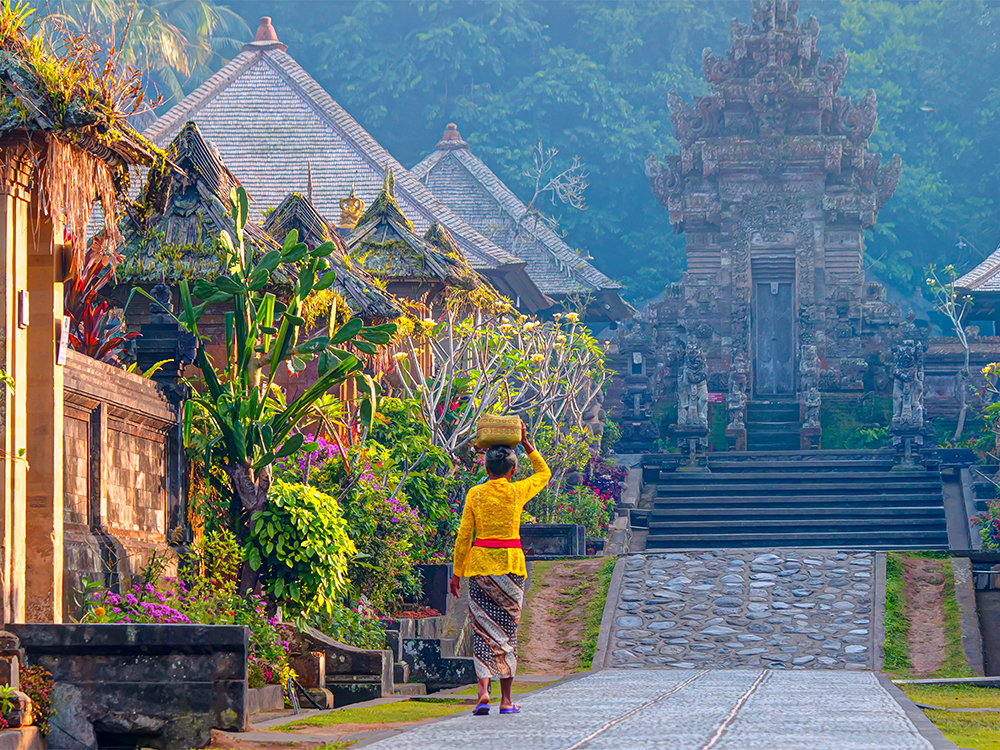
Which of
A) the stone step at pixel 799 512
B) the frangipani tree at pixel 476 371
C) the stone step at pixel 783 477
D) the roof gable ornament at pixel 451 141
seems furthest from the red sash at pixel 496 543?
the roof gable ornament at pixel 451 141

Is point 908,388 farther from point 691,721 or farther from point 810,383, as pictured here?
point 691,721

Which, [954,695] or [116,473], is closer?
[116,473]

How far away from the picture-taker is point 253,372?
10828 millimetres

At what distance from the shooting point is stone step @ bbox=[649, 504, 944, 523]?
899 inches

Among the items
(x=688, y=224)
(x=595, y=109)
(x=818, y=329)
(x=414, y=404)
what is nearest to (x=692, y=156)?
(x=688, y=224)

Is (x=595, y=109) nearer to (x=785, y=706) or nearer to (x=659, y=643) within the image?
(x=659, y=643)

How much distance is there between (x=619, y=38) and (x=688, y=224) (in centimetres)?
1700

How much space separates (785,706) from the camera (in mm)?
8109

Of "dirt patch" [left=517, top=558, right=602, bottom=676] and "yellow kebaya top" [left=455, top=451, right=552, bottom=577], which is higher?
"yellow kebaya top" [left=455, top=451, right=552, bottom=577]

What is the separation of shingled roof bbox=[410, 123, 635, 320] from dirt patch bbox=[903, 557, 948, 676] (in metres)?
16.4

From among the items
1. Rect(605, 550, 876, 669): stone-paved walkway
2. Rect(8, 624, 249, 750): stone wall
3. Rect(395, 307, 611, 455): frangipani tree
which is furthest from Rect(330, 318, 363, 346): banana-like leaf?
Rect(395, 307, 611, 455): frangipani tree

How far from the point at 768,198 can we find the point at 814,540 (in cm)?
1166

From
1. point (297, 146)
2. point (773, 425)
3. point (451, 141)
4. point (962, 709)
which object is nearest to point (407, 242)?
point (962, 709)

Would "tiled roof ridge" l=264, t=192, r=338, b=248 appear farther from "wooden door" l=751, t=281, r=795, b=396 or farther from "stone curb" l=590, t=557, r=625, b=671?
"wooden door" l=751, t=281, r=795, b=396
